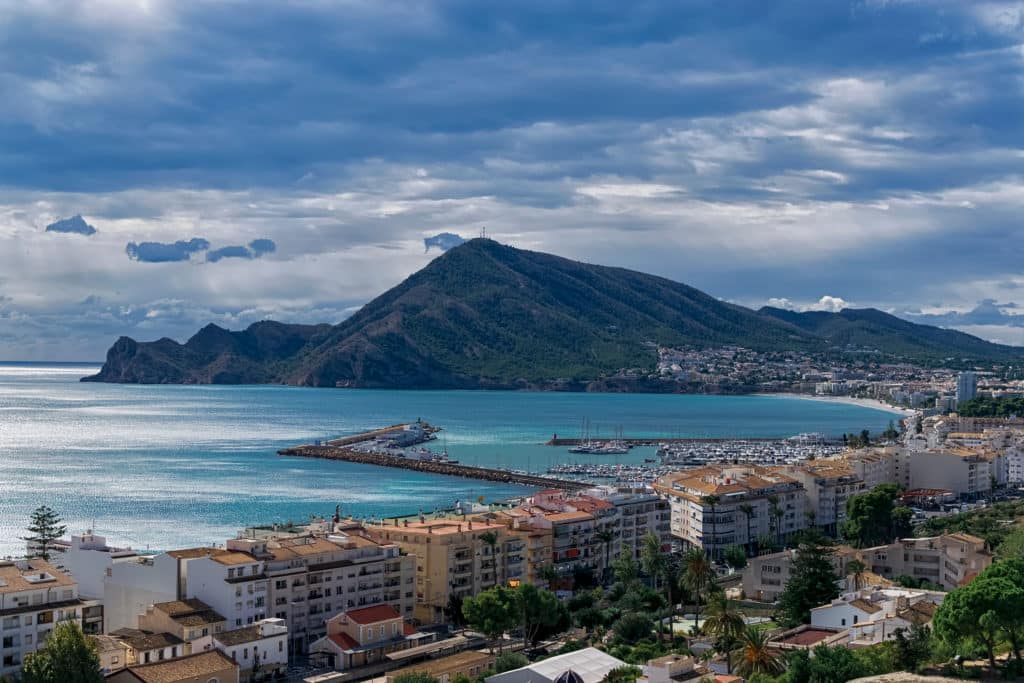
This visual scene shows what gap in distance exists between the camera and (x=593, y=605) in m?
43.2

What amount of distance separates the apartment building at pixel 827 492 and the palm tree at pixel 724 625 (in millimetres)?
34930

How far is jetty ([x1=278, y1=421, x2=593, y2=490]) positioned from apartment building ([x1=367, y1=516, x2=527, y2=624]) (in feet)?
139

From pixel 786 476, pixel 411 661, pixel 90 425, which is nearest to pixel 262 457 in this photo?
pixel 90 425

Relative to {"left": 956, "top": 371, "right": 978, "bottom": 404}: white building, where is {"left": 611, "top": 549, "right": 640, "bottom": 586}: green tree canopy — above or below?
below

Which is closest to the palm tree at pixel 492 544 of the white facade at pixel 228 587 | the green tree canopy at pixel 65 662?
the white facade at pixel 228 587

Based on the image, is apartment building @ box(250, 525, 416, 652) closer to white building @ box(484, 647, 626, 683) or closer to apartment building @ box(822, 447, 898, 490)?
white building @ box(484, 647, 626, 683)

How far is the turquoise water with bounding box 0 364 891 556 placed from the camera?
74.5 m

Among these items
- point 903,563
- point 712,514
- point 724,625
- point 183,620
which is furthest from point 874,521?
point 183,620

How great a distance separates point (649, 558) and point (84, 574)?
2201cm

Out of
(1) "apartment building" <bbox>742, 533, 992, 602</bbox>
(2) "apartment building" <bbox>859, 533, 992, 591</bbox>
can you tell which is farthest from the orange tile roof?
(2) "apartment building" <bbox>859, 533, 992, 591</bbox>

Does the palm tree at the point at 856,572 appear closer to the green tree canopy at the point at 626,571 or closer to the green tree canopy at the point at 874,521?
the green tree canopy at the point at 626,571

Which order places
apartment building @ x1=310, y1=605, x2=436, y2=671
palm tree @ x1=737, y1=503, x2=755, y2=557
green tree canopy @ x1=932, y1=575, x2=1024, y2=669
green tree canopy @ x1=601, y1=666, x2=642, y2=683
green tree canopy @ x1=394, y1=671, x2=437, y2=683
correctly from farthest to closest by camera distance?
palm tree @ x1=737, y1=503, x2=755, y2=557 → apartment building @ x1=310, y1=605, x2=436, y2=671 → green tree canopy @ x1=394, y1=671, x2=437, y2=683 → green tree canopy @ x1=601, y1=666, x2=642, y2=683 → green tree canopy @ x1=932, y1=575, x2=1024, y2=669

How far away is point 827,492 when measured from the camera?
67.4m

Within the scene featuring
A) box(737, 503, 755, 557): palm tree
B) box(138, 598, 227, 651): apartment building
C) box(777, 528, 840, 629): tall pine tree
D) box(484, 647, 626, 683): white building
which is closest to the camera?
box(484, 647, 626, 683): white building
